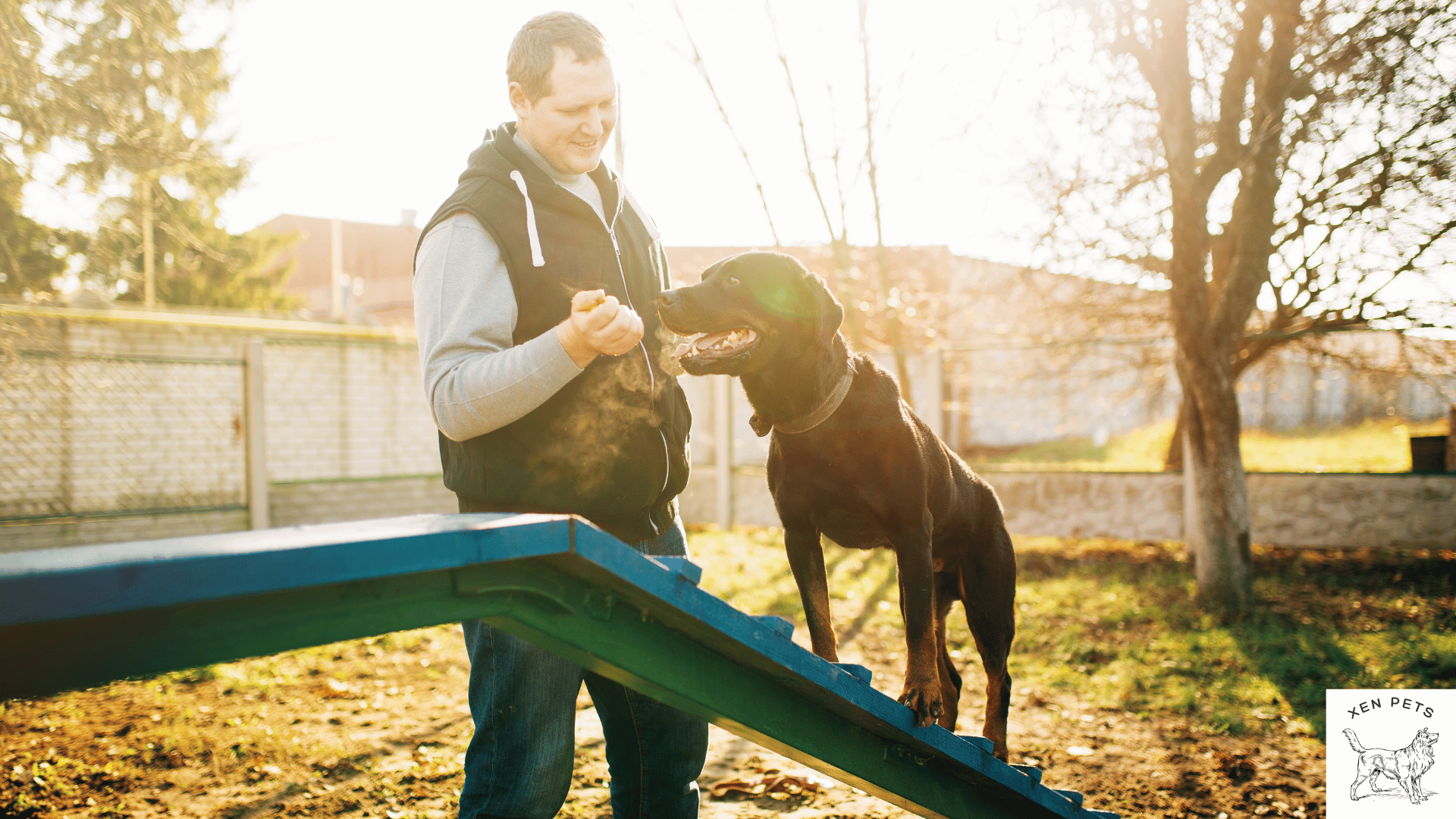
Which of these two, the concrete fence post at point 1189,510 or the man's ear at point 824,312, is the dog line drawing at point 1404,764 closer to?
the man's ear at point 824,312

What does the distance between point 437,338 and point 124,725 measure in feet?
12.2

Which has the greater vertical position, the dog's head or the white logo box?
the dog's head

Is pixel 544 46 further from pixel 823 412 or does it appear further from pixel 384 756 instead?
pixel 384 756

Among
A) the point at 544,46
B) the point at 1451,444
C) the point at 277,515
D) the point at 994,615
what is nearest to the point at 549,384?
the point at 544,46

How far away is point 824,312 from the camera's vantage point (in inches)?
97.4

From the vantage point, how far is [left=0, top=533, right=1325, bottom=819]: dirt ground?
3336 millimetres

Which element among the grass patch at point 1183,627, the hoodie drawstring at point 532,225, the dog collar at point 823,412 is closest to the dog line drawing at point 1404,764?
the grass patch at point 1183,627

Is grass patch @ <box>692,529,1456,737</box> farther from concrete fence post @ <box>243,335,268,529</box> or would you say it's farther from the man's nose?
concrete fence post @ <box>243,335,268,529</box>

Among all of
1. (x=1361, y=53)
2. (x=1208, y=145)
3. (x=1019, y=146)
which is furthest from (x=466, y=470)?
(x=1208, y=145)

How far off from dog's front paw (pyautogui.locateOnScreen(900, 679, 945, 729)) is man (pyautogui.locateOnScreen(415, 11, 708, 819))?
544 millimetres

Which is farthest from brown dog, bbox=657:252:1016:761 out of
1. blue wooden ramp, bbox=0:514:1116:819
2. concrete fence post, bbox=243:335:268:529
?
concrete fence post, bbox=243:335:268:529

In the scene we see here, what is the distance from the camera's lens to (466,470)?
1.83 meters

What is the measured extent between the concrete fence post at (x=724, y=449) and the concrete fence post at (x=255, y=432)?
4.96 m

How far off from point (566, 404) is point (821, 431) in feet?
2.71
